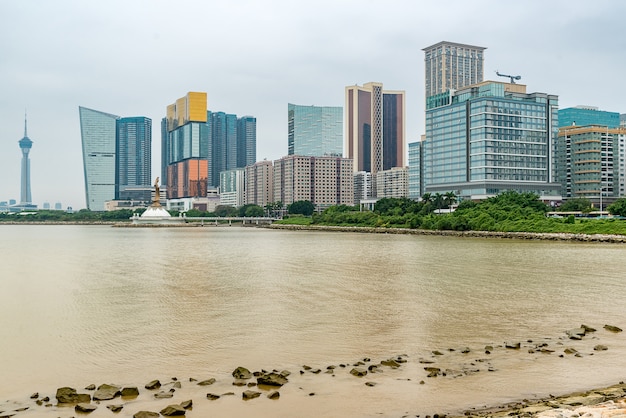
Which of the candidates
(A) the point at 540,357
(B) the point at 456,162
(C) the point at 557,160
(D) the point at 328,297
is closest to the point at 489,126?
(B) the point at 456,162

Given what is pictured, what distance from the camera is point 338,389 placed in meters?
17.0

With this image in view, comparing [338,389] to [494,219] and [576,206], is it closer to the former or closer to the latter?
[494,219]

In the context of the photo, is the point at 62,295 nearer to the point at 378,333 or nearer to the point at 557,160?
the point at 378,333

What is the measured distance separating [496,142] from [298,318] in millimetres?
145205

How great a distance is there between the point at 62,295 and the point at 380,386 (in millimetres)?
26069

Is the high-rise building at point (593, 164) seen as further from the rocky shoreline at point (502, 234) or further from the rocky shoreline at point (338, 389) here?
the rocky shoreline at point (338, 389)

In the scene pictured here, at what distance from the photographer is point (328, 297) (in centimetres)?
3397

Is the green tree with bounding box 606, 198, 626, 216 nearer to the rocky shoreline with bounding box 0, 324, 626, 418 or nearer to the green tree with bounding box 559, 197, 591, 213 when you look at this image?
the green tree with bounding box 559, 197, 591, 213

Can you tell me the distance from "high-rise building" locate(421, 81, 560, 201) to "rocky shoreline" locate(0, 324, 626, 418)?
145m

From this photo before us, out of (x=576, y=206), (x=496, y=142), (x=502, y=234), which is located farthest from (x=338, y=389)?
(x=496, y=142)

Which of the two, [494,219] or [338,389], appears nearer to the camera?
[338,389]

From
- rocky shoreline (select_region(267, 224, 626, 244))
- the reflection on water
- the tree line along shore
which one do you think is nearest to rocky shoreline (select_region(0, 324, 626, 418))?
the reflection on water

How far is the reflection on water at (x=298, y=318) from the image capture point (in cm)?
1884

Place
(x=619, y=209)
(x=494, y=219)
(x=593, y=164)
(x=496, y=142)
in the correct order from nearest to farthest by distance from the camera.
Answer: (x=494, y=219) < (x=619, y=209) < (x=496, y=142) < (x=593, y=164)
